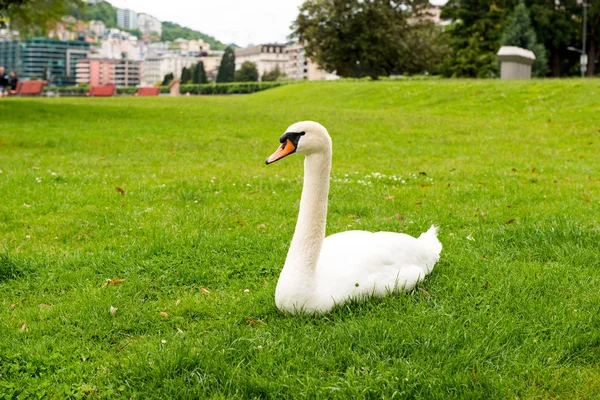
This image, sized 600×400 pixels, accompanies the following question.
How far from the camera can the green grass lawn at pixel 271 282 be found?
336 cm

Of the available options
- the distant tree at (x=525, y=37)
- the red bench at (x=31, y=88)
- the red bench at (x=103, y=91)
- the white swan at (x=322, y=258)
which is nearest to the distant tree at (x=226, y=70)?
the red bench at (x=103, y=91)

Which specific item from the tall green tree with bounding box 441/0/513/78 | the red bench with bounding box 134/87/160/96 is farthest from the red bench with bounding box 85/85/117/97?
the tall green tree with bounding box 441/0/513/78

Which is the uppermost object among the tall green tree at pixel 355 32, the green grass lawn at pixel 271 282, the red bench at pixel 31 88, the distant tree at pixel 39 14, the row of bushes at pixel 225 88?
the tall green tree at pixel 355 32

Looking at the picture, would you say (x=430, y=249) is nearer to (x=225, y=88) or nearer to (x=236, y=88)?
(x=236, y=88)

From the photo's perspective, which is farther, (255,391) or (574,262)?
(574,262)

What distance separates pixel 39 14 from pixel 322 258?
25.5 meters

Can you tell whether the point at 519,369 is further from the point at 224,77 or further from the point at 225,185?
the point at 224,77

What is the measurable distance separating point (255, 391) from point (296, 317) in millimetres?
871

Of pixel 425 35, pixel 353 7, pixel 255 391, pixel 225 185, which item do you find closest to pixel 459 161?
pixel 225 185

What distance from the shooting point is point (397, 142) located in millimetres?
14484

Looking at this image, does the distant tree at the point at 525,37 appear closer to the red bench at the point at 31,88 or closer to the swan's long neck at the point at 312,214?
the red bench at the point at 31,88

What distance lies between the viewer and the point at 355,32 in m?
53.7

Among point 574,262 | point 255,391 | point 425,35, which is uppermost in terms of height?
point 425,35

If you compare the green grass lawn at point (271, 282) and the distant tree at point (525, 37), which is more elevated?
the distant tree at point (525, 37)
